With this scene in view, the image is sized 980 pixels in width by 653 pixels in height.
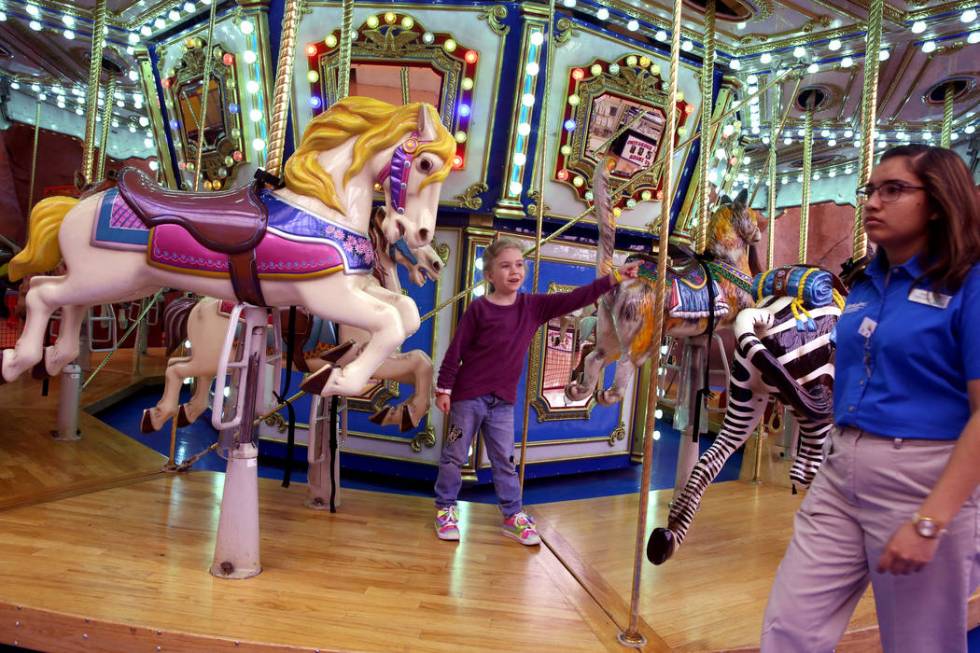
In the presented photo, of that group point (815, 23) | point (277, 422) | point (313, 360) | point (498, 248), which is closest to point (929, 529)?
point (498, 248)

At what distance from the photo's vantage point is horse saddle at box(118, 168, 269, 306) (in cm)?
198

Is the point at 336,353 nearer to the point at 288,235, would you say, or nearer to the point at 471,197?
the point at 288,235

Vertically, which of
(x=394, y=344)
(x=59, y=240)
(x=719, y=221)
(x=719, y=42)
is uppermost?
(x=719, y=42)

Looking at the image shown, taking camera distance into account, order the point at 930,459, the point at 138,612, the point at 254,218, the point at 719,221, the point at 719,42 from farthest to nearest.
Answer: the point at 719,42 → the point at 719,221 → the point at 254,218 → the point at 138,612 → the point at 930,459

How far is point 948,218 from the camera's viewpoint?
1182 millimetres

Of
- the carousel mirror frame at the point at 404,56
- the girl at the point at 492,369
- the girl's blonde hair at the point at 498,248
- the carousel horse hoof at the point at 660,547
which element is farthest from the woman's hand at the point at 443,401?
the carousel mirror frame at the point at 404,56

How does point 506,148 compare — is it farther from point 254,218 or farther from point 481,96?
point 254,218

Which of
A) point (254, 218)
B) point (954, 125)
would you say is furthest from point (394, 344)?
point (954, 125)

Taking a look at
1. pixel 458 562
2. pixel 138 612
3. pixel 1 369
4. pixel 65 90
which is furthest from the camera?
pixel 65 90

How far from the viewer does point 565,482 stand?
14.6 feet

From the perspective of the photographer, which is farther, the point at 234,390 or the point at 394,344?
the point at 234,390

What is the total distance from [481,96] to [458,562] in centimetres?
261

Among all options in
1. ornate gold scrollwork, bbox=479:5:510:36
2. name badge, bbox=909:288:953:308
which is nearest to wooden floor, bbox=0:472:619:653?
name badge, bbox=909:288:953:308

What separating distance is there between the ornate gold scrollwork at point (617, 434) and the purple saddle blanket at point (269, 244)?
10.3 ft
